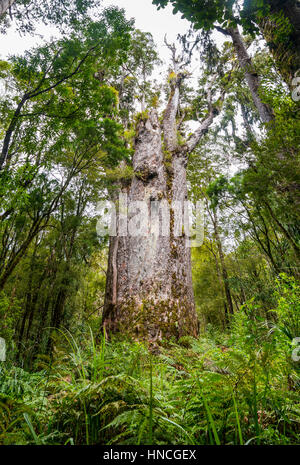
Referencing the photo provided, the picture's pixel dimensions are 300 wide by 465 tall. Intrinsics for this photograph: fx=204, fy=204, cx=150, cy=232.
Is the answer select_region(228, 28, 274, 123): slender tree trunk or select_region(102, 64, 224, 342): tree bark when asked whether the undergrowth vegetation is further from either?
select_region(228, 28, 274, 123): slender tree trunk

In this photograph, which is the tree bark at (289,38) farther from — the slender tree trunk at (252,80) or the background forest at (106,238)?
the slender tree trunk at (252,80)

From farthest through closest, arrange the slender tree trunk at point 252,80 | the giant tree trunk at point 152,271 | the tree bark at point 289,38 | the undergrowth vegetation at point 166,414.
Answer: the slender tree trunk at point 252,80
the giant tree trunk at point 152,271
the tree bark at point 289,38
the undergrowth vegetation at point 166,414

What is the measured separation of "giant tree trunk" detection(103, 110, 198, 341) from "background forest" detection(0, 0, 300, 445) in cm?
29

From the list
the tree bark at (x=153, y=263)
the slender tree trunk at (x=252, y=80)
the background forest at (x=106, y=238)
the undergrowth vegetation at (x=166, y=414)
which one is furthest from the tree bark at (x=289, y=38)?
the tree bark at (x=153, y=263)

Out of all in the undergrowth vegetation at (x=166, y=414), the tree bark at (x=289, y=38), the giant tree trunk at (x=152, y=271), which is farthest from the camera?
the giant tree trunk at (x=152, y=271)

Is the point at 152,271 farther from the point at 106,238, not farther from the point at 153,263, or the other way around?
the point at 106,238

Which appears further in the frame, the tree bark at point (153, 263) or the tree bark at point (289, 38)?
the tree bark at point (153, 263)

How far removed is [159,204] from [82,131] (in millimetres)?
2496

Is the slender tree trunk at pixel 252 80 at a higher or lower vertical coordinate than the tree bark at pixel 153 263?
higher

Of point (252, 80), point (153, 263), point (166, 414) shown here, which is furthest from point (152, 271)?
point (252, 80)

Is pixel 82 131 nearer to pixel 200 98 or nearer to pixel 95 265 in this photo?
pixel 200 98

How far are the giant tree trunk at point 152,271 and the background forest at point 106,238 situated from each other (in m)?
0.29

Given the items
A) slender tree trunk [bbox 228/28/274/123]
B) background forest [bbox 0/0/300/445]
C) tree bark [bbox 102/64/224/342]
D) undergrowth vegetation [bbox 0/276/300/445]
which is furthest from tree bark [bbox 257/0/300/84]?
tree bark [bbox 102/64/224/342]

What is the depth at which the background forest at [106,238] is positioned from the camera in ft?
3.70
